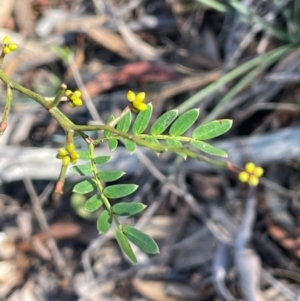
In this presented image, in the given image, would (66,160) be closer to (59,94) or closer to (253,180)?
(59,94)

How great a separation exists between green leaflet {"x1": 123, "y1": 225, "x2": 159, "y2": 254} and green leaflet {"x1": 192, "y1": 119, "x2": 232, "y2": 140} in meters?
0.24

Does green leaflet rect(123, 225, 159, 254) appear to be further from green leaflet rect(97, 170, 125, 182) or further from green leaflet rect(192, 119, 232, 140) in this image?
green leaflet rect(192, 119, 232, 140)

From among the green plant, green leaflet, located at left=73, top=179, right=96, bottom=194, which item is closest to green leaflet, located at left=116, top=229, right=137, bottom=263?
the green plant

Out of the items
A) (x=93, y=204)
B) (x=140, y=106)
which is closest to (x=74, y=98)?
(x=140, y=106)

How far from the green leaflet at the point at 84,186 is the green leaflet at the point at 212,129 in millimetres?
248

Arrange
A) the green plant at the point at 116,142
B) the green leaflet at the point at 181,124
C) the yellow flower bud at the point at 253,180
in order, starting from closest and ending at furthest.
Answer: the yellow flower bud at the point at 253,180 < the green plant at the point at 116,142 < the green leaflet at the point at 181,124

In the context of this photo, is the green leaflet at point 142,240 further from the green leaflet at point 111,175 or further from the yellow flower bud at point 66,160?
the yellow flower bud at point 66,160

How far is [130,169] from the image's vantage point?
2.17 metres

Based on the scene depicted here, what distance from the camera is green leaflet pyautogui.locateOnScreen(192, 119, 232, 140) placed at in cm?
118

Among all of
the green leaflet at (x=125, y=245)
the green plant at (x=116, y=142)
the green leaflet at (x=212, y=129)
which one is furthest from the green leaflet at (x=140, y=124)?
the green leaflet at (x=125, y=245)

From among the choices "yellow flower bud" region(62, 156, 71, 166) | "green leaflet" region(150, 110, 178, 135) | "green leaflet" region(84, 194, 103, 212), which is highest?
"yellow flower bud" region(62, 156, 71, 166)

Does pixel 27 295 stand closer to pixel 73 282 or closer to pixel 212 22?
pixel 73 282

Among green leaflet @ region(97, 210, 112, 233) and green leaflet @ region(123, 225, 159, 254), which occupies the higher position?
green leaflet @ region(97, 210, 112, 233)

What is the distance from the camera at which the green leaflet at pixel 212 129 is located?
→ 46.6 inches
